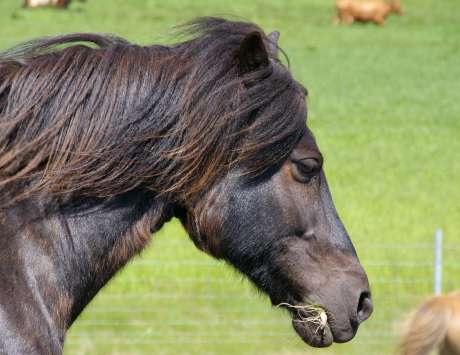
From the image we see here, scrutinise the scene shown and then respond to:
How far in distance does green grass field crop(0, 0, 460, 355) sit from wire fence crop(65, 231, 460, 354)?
0.01 meters

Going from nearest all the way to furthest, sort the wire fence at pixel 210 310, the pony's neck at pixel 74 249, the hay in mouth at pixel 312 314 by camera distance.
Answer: the pony's neck at pixel 74 249 < the hay in mouth at pixel 312 314 < the wire fence at pixel 210 310

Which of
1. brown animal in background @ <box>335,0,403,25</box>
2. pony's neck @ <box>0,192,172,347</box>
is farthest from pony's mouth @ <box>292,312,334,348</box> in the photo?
brown animal in background @ <box>335,0,403,25</box>

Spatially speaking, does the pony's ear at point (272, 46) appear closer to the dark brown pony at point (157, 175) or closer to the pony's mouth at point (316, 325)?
the dark brown pony at point (157, 175)

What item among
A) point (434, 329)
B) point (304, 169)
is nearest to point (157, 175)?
point (304, 169)

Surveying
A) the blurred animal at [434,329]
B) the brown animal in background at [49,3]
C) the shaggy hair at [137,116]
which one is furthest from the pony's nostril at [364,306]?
the brown animal in background at [49,3]

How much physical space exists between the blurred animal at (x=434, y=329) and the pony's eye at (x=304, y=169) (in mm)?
3228

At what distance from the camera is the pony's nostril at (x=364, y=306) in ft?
10.6

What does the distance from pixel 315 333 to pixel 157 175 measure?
71 cm

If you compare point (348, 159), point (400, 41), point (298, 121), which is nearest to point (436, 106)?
point (348, 159)

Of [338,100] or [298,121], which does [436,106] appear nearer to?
[338,100]

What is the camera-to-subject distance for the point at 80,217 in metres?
2.91

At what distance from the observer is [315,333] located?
10.6ft

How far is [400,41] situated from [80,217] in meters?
26.0

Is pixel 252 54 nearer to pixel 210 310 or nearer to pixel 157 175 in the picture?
pixel 157 175
